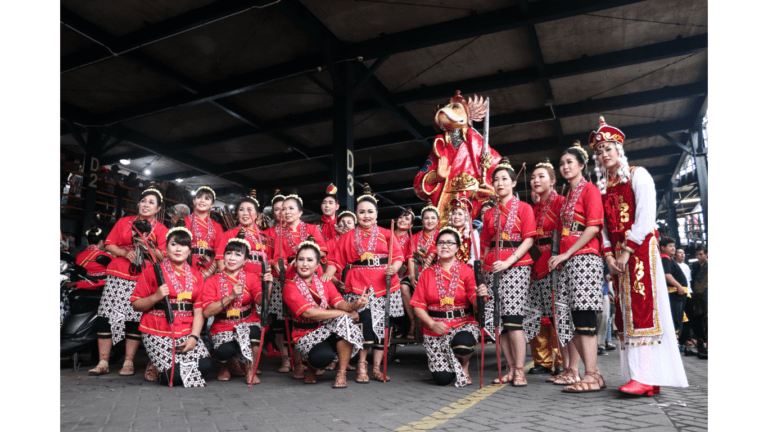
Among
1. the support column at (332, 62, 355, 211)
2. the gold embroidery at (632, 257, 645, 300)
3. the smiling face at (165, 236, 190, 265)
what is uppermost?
the support column at (332, 62, 355, 211)

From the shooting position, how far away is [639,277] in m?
3.92

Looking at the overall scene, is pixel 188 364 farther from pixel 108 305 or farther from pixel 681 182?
pixel 681 182

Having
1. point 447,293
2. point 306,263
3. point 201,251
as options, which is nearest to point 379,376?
point 447,293

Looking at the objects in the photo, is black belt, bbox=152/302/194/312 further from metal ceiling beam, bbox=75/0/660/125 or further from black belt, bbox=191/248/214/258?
metal ceiling beam, bbox=75/0/660/125

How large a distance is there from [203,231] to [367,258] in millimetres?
2127

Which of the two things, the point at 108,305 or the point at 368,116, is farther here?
the point at 368,116

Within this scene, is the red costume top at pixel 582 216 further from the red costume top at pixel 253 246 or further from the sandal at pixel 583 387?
the red costume top at pixel 253 246

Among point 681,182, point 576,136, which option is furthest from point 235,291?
point 681,182

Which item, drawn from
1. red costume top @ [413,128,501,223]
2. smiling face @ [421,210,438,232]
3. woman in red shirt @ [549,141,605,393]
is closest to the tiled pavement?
woman in red shirt @ [549,141,605,393]

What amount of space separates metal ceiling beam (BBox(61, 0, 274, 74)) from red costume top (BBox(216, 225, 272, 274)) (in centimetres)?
375

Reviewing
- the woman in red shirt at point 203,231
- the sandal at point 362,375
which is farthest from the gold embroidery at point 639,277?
the woman in red shirt at point 203,231

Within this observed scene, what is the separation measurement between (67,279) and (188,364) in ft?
9.30

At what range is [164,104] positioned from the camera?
36.7 ft

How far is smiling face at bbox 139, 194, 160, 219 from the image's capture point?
5371 mm
